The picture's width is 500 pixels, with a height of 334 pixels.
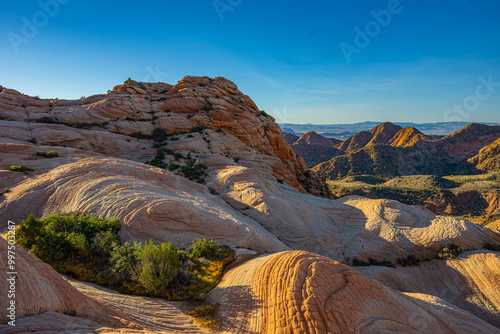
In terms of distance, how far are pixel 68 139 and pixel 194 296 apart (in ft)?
99.0

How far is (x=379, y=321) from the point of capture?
6977 mm

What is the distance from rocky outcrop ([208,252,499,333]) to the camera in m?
6.63

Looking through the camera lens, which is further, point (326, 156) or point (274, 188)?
point (326, 156)

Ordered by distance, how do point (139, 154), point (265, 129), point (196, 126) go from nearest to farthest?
point (139, 154)
point (196, 126)
point (265, 129)

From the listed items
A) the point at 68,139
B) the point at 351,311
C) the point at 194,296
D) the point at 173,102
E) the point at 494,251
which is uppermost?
the point at 173,102

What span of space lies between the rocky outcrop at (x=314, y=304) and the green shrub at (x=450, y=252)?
10.2m

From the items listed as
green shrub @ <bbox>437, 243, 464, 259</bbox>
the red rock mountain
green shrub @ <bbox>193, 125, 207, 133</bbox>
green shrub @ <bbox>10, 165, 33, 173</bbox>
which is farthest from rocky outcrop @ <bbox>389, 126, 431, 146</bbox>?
green shrub @ <bbox>10, 165, 33, 173</bbox>

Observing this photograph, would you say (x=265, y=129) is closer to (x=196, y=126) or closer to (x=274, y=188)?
(x=196, y=126)

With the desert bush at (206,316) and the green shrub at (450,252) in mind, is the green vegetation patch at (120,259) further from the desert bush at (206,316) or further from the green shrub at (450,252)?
the green shrub at (450,252)

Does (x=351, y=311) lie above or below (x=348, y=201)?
above

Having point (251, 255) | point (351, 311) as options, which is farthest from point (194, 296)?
point (351, 311)

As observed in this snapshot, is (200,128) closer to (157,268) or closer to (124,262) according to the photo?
(124,262)

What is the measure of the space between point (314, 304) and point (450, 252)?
685 inches

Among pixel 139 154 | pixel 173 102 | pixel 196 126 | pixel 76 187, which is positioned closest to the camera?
pixel 76 187
